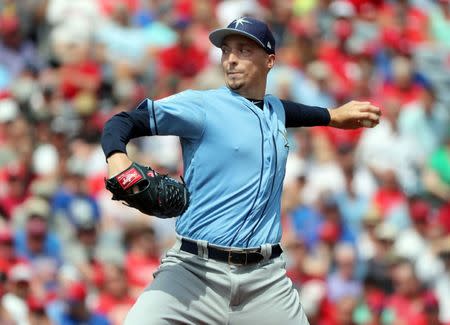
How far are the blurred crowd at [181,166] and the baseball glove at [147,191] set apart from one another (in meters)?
3.67

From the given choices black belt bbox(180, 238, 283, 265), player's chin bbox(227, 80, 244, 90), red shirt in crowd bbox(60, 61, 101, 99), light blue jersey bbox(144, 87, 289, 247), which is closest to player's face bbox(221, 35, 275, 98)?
player's chin bbox(227, 80, 244, 90)

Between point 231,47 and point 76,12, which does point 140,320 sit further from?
point 76,12

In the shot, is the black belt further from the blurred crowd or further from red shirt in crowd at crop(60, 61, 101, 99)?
red shirt in crowd at crop(60, 61, 101, 99)

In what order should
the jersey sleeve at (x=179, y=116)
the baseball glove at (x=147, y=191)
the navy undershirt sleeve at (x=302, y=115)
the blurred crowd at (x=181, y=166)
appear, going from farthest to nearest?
the blurred crowd at (x=181, y=166), the navy undershirt sleeve at (x=302, y=115), the jersey sleeve at (x=179, y=116), the baseball glove at (x=147, y=191)

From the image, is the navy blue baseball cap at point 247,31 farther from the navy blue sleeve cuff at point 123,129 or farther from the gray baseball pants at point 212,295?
the gray baseball pants at point 212,295

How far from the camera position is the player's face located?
5.64 metres

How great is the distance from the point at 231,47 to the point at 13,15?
680 cm

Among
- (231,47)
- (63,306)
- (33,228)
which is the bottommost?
(63,306)

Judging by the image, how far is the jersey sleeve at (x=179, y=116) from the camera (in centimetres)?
523

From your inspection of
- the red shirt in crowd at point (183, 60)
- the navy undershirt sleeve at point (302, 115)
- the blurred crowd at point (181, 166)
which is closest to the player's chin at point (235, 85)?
the navy undershirt sleeve at point (302, 115)

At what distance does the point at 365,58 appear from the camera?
12.3 meters

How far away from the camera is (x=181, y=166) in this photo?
34.6 feet

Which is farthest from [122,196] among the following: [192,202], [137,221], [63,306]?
[137,221]

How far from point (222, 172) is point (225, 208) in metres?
0.17
